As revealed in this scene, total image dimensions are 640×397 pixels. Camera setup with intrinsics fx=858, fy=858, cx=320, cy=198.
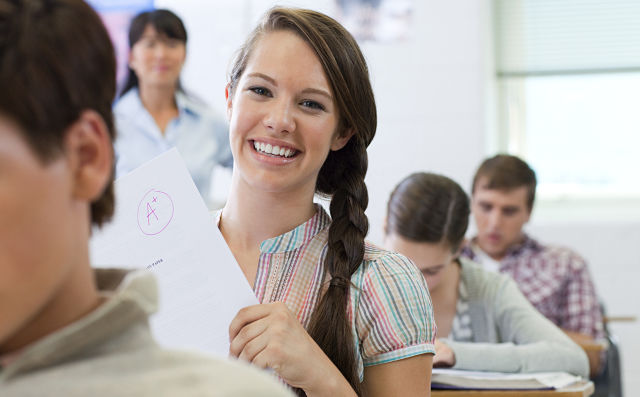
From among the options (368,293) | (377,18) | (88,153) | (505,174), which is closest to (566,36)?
(377,18)

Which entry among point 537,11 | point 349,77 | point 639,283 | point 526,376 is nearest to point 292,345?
point 349,77

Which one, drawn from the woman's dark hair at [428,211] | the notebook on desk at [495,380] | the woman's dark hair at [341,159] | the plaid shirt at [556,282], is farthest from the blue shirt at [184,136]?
the woman's dark hair at [341,159]

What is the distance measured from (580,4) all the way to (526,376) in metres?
2.94

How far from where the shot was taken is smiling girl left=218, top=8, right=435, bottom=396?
1.41 meters

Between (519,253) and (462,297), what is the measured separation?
89 cm

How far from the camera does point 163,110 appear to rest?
3.63m

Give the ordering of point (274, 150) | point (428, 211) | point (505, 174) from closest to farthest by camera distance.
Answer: point (274, 150) → point (428, 211) → point (505, 174)

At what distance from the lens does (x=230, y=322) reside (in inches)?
52.6

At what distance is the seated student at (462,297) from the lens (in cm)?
230

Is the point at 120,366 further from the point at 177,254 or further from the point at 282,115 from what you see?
the point at 282,115

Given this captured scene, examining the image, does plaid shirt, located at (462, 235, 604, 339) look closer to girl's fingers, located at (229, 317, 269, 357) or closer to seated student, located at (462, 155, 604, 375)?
seated student, located at (462, 155, 604, 375)

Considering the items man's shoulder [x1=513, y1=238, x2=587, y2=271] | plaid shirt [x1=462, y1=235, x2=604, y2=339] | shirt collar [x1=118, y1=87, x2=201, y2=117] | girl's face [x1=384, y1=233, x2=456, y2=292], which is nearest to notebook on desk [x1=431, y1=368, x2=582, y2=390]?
girl's face [x1=384, y1=233, x2=456, y2=292]

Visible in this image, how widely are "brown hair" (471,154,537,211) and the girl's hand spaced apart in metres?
2.16

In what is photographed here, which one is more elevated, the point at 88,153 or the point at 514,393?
the point at 88,153
